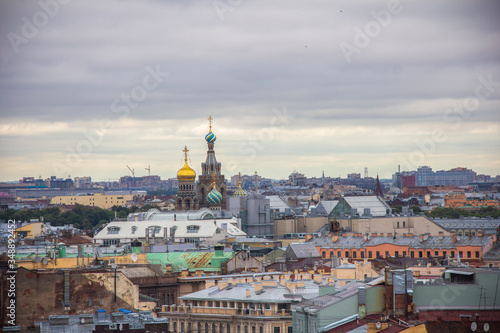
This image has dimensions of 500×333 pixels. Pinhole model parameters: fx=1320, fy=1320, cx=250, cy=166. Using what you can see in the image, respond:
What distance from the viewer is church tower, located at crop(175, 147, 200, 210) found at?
139625 millimetres

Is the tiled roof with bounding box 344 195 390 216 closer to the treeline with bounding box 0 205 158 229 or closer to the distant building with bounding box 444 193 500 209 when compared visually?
the treeline with bounding box 0 205 158 229

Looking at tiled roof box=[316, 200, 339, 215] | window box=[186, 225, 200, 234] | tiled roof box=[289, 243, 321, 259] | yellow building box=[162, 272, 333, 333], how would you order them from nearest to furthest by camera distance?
yellow building box=[162, 272, 333, 333]
tiled roof box=[289, 243, 321, 259]
window box=[186, 225, 200, 234]
tiled roof box=[316, 200, 339, 215]

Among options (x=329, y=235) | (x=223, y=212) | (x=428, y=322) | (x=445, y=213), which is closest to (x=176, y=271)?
(x=329, y=235)

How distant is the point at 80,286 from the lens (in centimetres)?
4903

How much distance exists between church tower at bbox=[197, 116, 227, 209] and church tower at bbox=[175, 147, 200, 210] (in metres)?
1.85

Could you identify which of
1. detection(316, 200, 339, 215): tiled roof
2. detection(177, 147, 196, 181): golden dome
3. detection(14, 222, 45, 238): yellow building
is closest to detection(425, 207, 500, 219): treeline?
detection(316, 200, 339, 215): tiled roof

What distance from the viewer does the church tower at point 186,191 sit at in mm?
139625

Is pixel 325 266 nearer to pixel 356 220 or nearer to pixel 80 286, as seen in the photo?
pixel 80 286

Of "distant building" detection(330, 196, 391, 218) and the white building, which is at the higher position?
"distant building" detection(330, 196, 391, 218)

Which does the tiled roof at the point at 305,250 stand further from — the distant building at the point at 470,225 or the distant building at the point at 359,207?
the distant building at the point at 359,207

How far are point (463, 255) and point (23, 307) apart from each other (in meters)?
36.2

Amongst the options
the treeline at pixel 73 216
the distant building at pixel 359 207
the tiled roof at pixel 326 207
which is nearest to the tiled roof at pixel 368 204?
the distant building at pixel 359 207

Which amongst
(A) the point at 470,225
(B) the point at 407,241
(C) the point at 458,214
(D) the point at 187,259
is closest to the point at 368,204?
(A) the point at 470,225

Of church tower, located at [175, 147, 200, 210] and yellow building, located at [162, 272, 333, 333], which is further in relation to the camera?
church tower, located at [175, 147, 200, 210]
